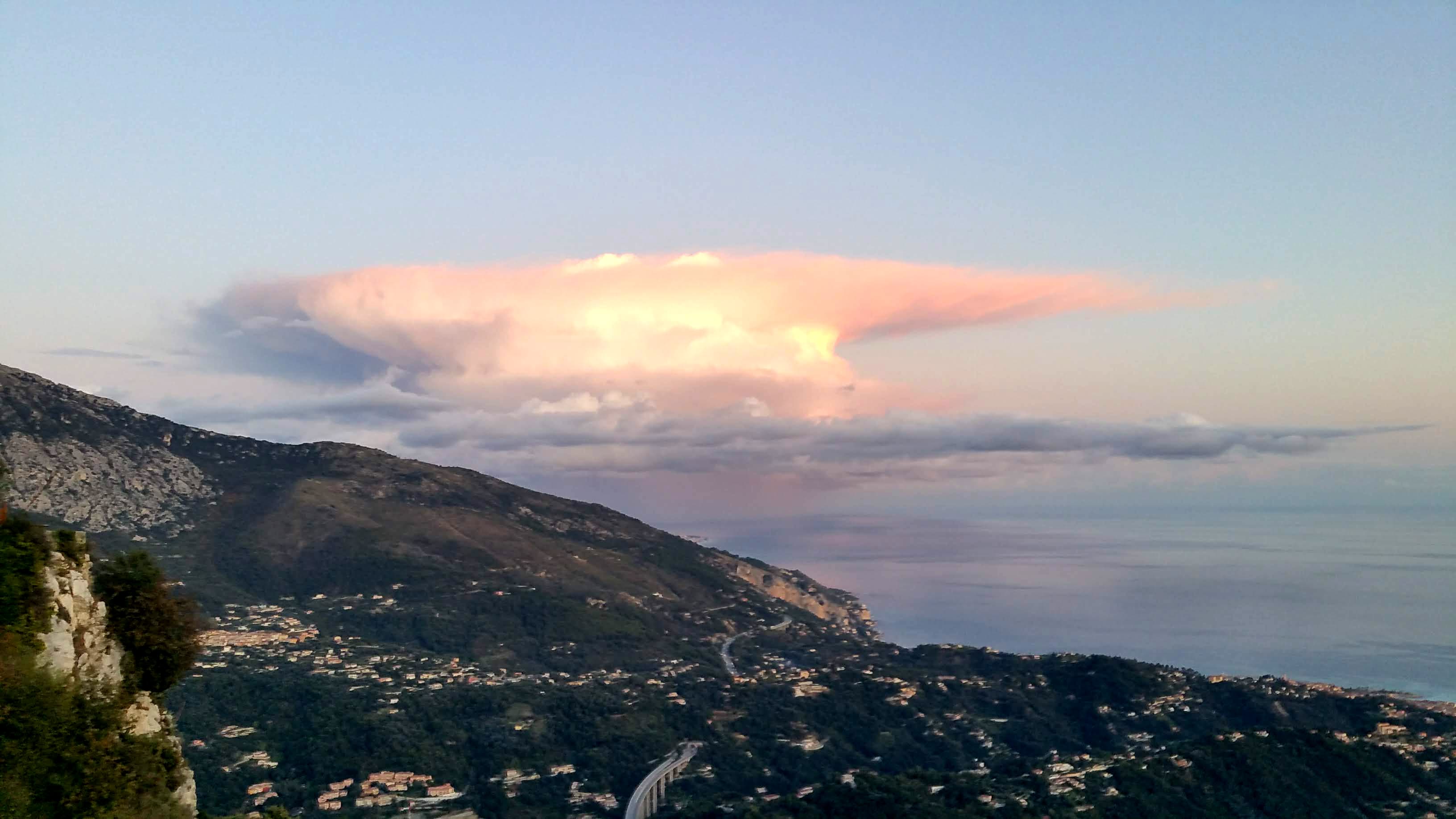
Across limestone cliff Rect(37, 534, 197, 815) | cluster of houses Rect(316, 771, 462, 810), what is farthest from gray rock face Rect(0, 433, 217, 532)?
limestone cliff Rect(37, 534, 197, 815)

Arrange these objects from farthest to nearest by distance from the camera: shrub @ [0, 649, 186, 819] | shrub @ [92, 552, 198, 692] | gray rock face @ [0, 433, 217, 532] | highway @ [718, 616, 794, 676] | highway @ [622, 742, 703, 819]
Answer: gray rock face @ [0, 433, 217, 532]
highway @ [718, 616, 794, 676]
highway @ [622, 742, 703, 819]
shrub @ [92, 552, 198, 692]
shrub @ [0, 649, 186, 819]

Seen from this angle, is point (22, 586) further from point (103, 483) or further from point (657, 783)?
point (103, 483)

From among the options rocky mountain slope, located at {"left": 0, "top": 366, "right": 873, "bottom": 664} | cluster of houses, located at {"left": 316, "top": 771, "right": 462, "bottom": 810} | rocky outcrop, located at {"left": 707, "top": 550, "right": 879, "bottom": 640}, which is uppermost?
rocky mountain slope, located at {"left": 0, "top": 366, "right": 873, "bottom": 664}

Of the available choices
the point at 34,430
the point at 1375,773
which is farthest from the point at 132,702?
the point at 34,430

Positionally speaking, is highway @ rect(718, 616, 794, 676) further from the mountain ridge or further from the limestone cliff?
the limestone cliff

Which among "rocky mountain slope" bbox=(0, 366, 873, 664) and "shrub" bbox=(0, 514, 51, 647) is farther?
"rocky mountain slope" bbox=(0, 366, 873, 664)

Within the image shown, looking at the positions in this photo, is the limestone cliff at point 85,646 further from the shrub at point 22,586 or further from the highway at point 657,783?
the highway at point 657,783
